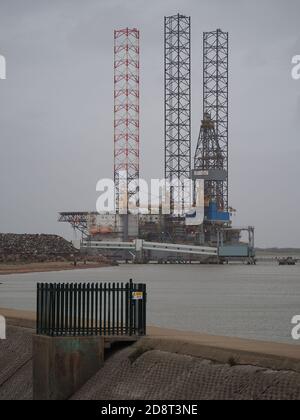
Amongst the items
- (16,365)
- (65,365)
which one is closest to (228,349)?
(65,365)

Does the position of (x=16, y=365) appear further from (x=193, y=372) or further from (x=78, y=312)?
(x=193, y=372)

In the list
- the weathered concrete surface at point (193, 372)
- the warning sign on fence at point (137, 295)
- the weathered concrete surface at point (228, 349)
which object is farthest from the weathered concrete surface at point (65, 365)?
the warning sign on fence at point (137, 295)

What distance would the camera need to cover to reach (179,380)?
44.8 feet

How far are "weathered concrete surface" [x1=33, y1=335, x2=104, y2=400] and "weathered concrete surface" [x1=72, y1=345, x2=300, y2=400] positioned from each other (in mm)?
196

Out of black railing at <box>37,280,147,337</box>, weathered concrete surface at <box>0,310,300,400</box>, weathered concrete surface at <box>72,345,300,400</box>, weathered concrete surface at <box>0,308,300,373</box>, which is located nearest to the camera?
weathered concrete surface at <box>72,345,300,400</box>

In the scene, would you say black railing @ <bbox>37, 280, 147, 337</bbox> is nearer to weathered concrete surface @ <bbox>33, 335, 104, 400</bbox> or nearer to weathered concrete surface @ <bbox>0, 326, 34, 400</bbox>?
weathered concrete surface @ <bbox>33, 335, 104, 400</bbox>

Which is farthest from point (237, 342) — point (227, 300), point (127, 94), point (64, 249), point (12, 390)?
point (64, 249)

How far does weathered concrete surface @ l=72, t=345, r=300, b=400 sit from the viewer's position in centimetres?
1230

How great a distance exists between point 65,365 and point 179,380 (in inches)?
94.2

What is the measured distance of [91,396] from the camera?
14.6 meters

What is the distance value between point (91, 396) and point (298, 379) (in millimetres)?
3806

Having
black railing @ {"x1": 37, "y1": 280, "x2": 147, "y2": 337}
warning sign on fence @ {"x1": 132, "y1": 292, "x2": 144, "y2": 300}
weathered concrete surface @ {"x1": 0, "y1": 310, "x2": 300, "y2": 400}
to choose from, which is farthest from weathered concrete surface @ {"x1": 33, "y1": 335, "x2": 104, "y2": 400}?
warning sign on fence @ {"x1": 132, "y1": 292, "x2": 144, "y2": 300}

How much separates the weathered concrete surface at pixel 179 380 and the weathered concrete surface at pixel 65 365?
20 cm

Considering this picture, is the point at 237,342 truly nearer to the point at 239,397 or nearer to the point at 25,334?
the point at 239,397
